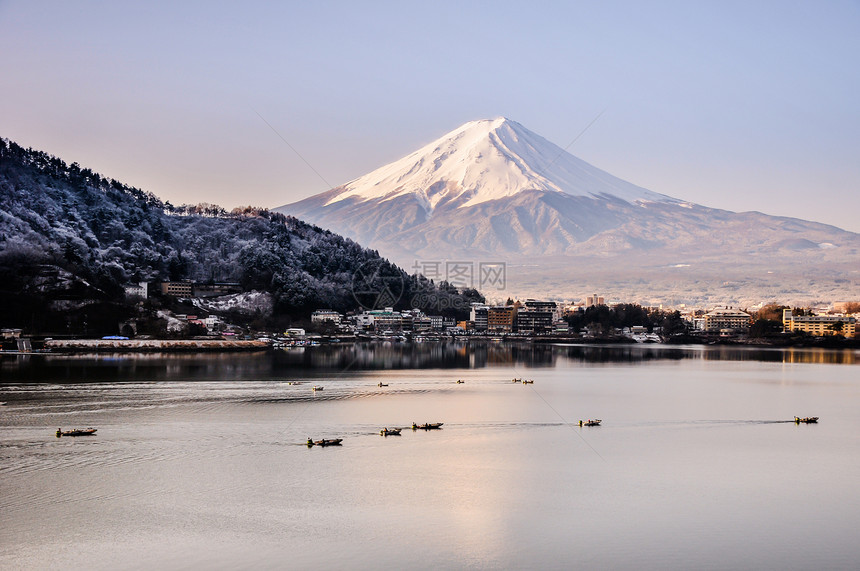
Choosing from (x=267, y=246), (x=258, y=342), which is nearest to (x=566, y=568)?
(x=258, y=342)

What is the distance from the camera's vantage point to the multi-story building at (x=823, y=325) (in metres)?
68.9

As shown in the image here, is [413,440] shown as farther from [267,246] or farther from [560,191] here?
[560,191]

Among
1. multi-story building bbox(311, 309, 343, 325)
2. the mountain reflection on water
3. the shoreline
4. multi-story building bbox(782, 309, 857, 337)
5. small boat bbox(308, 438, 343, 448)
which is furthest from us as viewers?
multi-story building bbox(782, 309, 857, 337)

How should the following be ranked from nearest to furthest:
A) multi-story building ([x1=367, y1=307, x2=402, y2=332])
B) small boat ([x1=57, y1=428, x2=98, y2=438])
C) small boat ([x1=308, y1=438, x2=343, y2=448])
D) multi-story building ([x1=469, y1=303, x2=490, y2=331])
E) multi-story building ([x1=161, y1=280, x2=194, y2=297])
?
small boat ([x1=308, y1=438, x2=343, y2=448])
small boat ([x1=57, y1=428, x2=98, y2=438])
multi-story building ([x1=161, y1=280, x2=194, y2=297])
multi-story building ([x1=367, y1=307, x2=402, y2=332])
multi-story building ([x1=469, y1=303, x2=490, y2=331])

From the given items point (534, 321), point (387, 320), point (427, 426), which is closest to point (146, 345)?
point (427, 426)

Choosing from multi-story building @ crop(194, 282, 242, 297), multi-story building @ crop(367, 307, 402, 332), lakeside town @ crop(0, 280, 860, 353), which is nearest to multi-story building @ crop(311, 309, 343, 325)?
lakeside town @ crop(0, 280, 860, 353)

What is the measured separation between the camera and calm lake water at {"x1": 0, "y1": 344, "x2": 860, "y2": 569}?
991 cm

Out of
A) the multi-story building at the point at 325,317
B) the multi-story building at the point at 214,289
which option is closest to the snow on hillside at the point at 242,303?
the multi-story building at the point at 214,289

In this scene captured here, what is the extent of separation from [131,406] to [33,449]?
5.36 meters

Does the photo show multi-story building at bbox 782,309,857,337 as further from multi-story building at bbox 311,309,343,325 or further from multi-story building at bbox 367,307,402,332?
multi-story building at bbox 311,309,343,325

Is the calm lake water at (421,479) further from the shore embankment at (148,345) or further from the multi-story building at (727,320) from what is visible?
the multi-story building at (727,320)

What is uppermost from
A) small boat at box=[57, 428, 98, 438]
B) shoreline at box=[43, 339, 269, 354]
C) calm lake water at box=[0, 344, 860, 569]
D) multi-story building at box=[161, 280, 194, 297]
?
multi-story building at box=[161, 280, 194, 297]

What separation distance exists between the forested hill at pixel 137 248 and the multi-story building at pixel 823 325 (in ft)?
108

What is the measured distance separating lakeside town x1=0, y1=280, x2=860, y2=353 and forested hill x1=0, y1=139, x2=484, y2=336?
7.92 feet
